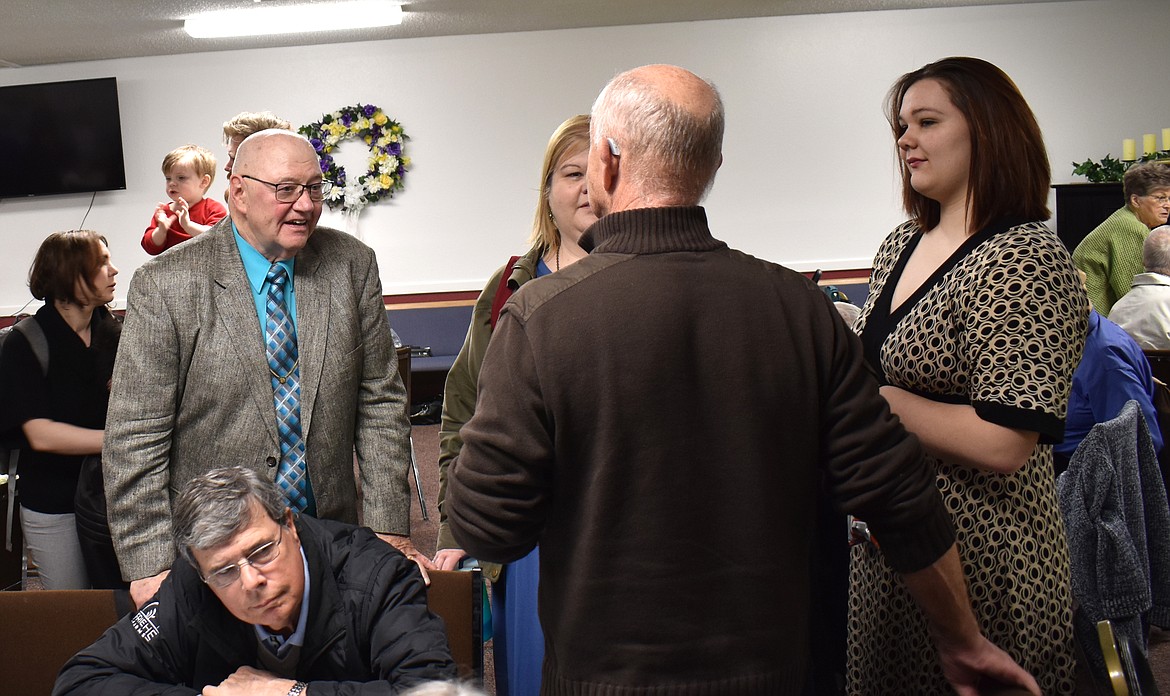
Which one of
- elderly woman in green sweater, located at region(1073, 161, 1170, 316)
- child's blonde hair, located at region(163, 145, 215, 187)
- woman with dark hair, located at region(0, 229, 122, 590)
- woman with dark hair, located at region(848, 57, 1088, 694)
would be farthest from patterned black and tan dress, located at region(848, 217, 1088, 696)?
elderly woman in green sweater, located at region(1073, 161, 1170, 316)

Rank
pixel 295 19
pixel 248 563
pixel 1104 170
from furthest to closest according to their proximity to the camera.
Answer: pixel 1104 170
pixel 295 19
pixel 248 563

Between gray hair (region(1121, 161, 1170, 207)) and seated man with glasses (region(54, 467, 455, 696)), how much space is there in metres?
4.88

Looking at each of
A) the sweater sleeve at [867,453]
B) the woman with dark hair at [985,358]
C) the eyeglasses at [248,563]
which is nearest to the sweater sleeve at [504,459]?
the sweater sleeve at [867,453]

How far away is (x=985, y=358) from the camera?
1.36 metres

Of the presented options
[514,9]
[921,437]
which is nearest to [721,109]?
[921,437]

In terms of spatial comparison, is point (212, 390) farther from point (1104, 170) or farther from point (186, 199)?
point (1104, 170)

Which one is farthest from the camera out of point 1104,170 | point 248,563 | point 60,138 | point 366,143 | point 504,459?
point 366,143

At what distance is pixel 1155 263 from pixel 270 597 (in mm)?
3658

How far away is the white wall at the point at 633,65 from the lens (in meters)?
8.01

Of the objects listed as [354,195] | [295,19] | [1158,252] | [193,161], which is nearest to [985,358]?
[1158,252]

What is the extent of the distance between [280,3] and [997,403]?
6.27 m

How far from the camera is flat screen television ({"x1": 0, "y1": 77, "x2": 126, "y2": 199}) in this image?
310 inches

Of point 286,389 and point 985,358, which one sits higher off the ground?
point 985,358

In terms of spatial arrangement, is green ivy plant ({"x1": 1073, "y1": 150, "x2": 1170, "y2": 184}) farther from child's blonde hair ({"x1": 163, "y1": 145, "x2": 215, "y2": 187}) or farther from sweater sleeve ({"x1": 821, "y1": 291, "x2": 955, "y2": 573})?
sweater sleeve ({"x1": 821, "y1": 291, "x2": 955, "y2": 573})
